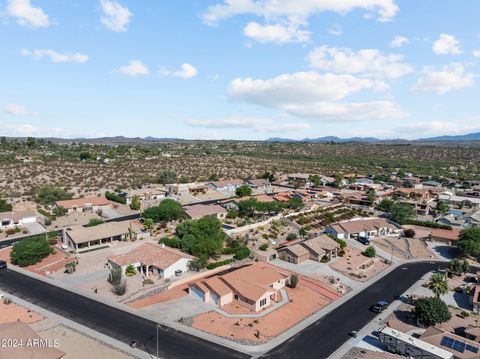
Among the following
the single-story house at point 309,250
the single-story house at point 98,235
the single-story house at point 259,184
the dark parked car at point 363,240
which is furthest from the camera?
the single-story house at point 259,184

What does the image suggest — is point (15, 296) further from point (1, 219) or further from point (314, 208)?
point (314, 208)

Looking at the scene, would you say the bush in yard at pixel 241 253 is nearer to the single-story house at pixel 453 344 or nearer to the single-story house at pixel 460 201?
the single-story house at pixel 453 344

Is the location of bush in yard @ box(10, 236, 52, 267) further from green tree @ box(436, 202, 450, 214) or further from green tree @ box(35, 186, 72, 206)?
green tree @ box(436, 202, 450, 214)

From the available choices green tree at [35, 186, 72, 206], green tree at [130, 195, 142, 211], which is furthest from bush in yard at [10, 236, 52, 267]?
green tree at [35, 186, 72, 206]

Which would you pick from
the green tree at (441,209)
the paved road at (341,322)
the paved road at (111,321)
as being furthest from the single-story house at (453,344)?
the green tree at (441,209)

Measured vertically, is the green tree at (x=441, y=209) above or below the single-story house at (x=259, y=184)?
below
